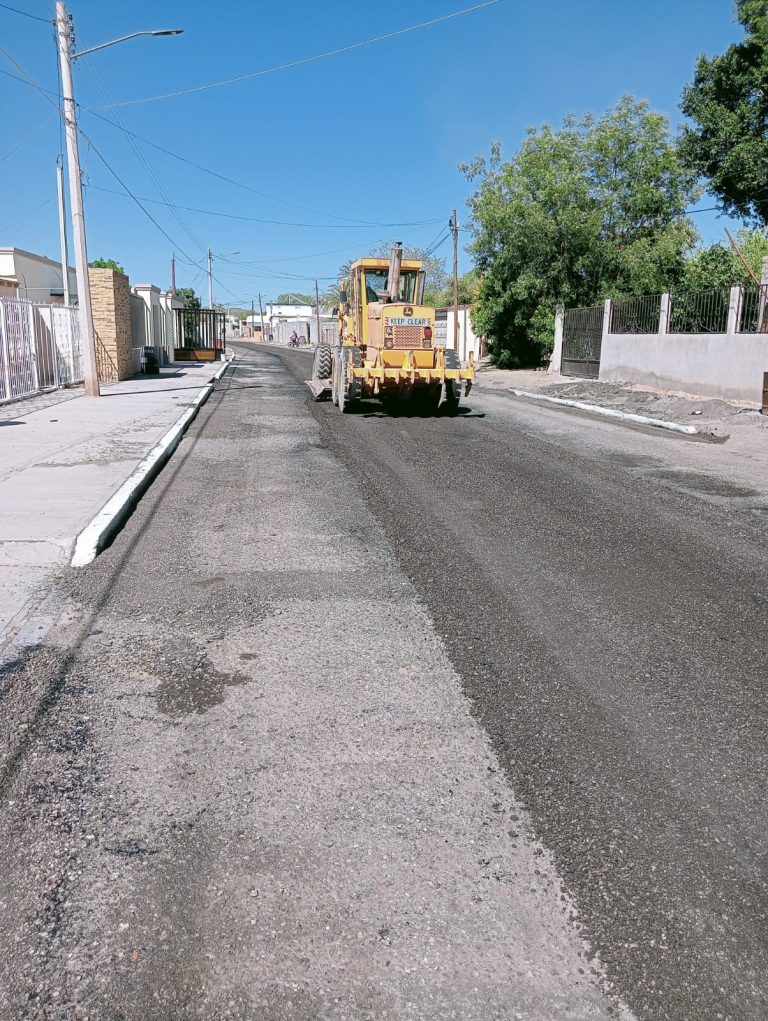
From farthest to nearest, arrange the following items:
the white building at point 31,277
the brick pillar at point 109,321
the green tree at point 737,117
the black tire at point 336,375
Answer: the white building at point 31,277, the green tree at point 737,117, the brick pillar at point 109,321, the black tire at point 336,375

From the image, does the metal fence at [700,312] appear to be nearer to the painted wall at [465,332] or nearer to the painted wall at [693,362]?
the painted wall at [693,362]

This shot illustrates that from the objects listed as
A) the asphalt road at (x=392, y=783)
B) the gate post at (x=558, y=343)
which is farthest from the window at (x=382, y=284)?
the gate post at (x=558, y=343)

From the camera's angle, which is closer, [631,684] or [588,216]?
[631,684]

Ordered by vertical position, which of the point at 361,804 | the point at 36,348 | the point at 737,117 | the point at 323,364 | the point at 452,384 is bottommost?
the point at 361,804

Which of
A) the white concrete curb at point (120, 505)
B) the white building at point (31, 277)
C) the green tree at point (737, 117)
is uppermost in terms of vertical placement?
the green tree at point (737, 117)

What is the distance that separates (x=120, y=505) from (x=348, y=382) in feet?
29.7

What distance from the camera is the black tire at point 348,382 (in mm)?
15889

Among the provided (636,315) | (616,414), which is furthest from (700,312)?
(616,414)

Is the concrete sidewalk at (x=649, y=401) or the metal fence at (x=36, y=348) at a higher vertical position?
the metal fence at (x=36, y=348)

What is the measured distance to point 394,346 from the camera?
16141 mm

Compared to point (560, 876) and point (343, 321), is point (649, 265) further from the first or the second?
→ point (560, 876)

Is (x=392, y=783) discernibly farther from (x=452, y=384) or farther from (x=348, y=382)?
(x=452, y=384)

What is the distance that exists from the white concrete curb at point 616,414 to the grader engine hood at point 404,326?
4719 millimetres

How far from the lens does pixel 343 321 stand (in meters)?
18.6
